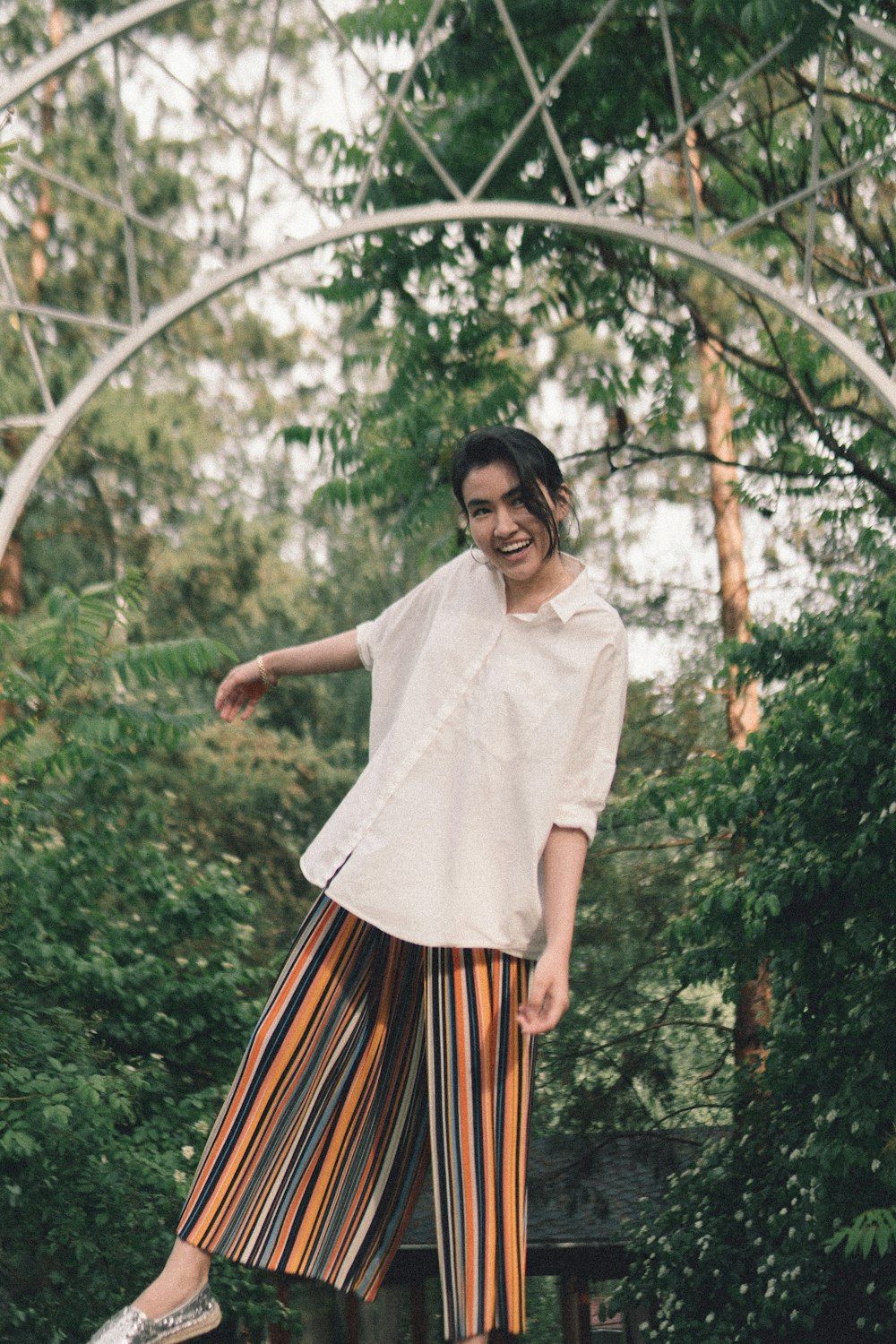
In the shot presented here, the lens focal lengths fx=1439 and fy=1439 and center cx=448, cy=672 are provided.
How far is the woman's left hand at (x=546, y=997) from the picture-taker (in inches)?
80.7

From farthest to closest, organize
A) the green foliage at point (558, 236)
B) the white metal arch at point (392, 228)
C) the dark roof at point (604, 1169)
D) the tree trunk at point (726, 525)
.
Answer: the tree trunk at point (726, 525) < the dark roof at point (604, 1169) < the green foliage at point (558, 236) < the white metal arch at point (392, 228)

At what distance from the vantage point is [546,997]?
206 centimetres

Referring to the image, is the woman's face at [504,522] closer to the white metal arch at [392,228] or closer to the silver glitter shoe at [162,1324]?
the silver glitter shoe at [162,1324]

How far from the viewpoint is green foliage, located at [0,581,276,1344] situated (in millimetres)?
4703

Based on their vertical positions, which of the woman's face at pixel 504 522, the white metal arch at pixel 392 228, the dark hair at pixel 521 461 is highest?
the white metal arch at pixel 392 228

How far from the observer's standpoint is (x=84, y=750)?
530 cm

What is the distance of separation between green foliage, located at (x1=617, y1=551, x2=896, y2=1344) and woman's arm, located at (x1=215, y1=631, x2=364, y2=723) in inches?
75.6

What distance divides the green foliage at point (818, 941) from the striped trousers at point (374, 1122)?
1618 mm

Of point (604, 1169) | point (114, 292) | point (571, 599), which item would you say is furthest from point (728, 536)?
point (571, 599)

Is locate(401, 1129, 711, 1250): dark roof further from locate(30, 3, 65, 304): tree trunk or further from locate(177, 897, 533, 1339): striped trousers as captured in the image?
locate(30, 3, 65, 304): tree trunk

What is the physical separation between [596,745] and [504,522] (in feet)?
1.20

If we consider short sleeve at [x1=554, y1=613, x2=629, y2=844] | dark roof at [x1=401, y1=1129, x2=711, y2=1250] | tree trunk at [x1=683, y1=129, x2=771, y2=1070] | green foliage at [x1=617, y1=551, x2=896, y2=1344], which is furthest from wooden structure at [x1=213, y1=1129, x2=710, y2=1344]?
short sleeve at [x1=554, y1=613, x2=629, y2=844]

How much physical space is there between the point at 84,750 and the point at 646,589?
27.8ft

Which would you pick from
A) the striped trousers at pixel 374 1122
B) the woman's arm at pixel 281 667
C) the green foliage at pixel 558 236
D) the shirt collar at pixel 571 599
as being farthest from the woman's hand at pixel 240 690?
the green foliage at pixel 558 236
